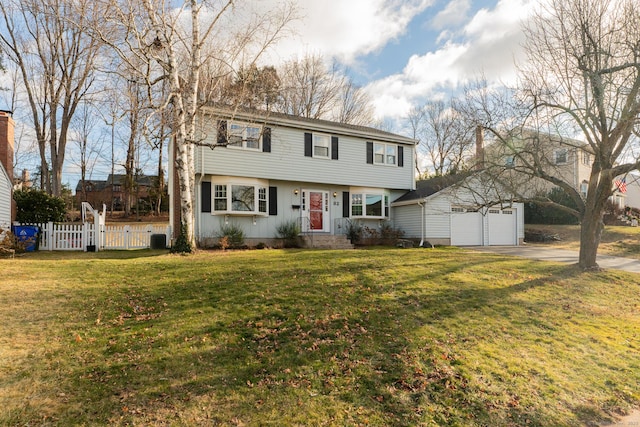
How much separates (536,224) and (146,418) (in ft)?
95.8

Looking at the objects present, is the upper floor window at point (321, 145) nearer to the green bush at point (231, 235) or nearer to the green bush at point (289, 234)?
the green bush at point (289, 234)

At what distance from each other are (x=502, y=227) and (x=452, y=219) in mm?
3385

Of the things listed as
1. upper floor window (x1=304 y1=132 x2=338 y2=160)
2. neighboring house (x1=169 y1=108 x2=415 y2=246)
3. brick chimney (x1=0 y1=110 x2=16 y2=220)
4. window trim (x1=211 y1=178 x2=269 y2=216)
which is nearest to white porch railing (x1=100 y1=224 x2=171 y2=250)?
neighboring house (x1=169 y1=108 x2=415 y2=246)

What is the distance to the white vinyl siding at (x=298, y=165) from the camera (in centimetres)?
1534

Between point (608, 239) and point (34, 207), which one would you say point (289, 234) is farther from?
point (608, 239)

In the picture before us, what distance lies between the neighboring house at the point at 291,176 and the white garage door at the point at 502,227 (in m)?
4.74

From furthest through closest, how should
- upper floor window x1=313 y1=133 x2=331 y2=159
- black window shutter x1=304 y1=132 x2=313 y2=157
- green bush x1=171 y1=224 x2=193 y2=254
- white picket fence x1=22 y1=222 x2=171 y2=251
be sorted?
upper floor window x1=313 y1=133 x2=331 y2=159, black window shutter x1=304 y1=132 x2=313 y2=157, white picket fence x1=22 y1=222 x2=171 y2=251, green bush x1=171 y1=224 x2=193 y2=254

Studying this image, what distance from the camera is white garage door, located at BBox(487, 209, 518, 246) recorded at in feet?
66.3

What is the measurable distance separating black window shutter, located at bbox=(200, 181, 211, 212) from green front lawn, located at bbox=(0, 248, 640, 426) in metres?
7.05

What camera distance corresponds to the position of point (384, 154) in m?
19.5

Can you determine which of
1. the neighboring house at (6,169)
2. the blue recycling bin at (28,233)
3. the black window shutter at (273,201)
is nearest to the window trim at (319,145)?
the black window shutter at (273,201)

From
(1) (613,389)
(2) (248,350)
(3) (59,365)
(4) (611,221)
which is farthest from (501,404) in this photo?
(4) (611,221)

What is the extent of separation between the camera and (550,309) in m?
7.22

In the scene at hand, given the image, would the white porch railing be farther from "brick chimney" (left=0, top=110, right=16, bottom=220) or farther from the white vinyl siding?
"brick chimney" (left=0, top=110, right=16, bottom=220)
